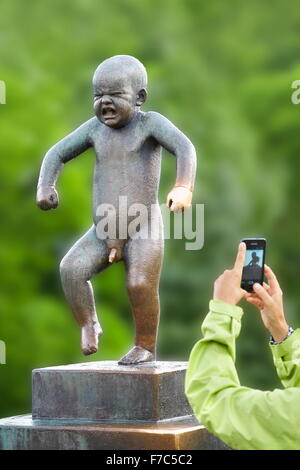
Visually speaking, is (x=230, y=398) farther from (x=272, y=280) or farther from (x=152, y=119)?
(x=152, y=119)

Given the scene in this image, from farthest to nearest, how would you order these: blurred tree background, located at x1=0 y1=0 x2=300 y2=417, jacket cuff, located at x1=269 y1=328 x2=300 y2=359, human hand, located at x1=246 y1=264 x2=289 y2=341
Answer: blurred tree background, located at x1=0 y1=0 x2=300 y2=417, jacket cuff, located at x1=269 y1=328 x2=300 y2=359, human hand, located at x1=246 y1=264 x2=289 y2=341

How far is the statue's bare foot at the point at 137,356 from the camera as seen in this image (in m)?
5.00

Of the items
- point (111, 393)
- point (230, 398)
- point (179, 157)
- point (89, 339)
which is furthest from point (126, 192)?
point (230, 398)

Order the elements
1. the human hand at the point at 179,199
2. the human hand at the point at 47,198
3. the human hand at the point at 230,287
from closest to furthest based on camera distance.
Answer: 1. the human hand at the point at 230,287
2. the human hand at the point at 179,199
3. the human hand at the point at 47,198

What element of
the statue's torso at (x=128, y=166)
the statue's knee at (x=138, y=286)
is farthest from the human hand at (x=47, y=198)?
the statue's knee at (x=138, y=286)

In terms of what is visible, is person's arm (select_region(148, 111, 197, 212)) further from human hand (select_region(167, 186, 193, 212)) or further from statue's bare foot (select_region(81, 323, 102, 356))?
statue's bare foot (select_region(81, 323, 102, 356))

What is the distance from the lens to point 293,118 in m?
15.0

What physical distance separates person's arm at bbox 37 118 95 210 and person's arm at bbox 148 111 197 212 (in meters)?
0.28

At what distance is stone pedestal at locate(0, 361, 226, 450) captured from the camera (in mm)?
4633

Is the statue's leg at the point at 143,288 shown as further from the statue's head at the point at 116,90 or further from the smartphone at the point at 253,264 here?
the smartphone at the point at 253,264

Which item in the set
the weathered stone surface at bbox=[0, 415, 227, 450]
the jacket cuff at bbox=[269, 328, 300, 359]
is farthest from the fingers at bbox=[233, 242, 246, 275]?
the weathered stone surface at bbox=[0, 415, 227, 450]

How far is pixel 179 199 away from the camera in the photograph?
4789 mm
